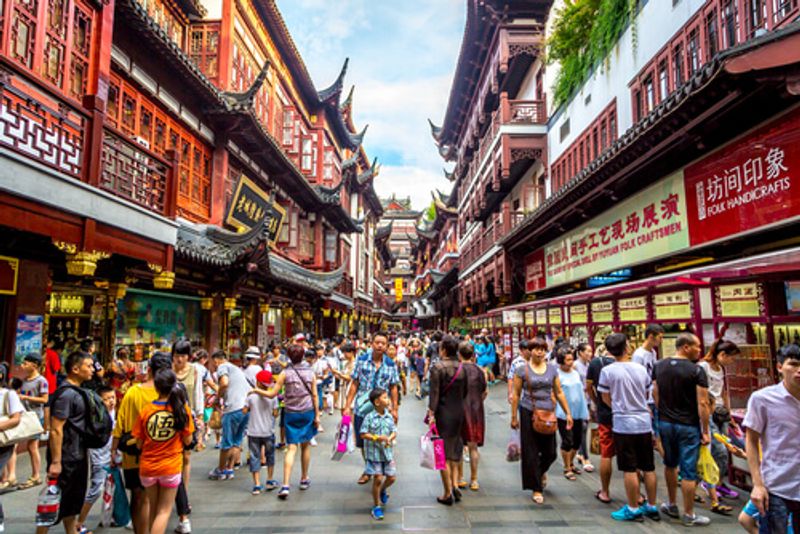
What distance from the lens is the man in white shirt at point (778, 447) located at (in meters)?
3.15

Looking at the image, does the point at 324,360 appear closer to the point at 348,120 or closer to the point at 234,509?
the point at 234,509

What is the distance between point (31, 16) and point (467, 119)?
2614cm

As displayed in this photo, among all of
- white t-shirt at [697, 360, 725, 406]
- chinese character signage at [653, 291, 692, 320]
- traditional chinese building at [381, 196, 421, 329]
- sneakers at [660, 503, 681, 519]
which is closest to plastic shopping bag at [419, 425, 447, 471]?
sneakers at [660, 503, 681, 519]

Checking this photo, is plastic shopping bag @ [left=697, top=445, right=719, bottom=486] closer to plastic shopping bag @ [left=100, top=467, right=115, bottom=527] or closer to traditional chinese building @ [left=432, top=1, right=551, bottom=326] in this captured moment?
plastic shopping bag @ [left=100, top=467, right=115, bottom=527]

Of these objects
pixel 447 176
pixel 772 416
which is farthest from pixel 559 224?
pixel 447 176

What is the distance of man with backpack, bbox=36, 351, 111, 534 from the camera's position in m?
3.98

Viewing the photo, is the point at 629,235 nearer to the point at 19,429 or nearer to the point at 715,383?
the point at 715,383

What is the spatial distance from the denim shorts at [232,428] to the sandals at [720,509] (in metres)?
5.51

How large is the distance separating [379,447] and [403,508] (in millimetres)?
757

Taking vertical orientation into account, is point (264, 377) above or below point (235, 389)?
above

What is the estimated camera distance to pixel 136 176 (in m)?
8.17

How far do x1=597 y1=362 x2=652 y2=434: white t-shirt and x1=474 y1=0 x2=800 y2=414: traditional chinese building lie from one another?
1.94 metres

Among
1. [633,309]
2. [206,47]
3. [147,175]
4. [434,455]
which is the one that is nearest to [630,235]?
[633,309]

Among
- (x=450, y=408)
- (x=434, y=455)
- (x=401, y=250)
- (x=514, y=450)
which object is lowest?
(x=514, y=450)
